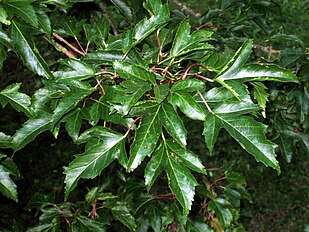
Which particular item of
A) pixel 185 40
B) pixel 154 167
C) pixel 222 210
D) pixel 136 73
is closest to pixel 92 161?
pixel 154 167

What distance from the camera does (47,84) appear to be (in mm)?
1262

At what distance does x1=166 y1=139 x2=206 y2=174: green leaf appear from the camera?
3.63ft

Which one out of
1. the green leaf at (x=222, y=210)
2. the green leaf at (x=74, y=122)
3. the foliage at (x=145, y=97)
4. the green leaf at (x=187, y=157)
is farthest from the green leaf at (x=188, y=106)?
the green leaf at (x=222, y=210)

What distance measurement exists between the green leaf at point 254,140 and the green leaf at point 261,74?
4.5 inches

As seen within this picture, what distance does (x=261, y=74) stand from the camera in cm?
111

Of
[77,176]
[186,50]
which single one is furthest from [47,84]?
[186,50]

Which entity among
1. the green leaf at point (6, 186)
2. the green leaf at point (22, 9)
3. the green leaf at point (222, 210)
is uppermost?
the green leaf at point (22, 9)

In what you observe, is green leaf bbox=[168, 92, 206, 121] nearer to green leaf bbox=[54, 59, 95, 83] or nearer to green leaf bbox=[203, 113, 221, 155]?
green leaf bbox=[203, 113, 221, 155]

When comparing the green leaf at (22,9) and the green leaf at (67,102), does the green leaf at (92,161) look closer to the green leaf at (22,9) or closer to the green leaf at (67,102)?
the green leaf at (67,102)

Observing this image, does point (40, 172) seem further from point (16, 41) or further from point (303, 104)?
point (16, 41)

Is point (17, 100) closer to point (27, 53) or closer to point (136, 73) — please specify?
point (27, 53)

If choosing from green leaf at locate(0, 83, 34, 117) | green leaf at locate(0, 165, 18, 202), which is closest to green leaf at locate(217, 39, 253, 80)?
green leaf at locate(0, 83, 34, 117)

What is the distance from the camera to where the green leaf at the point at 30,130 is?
1.26 meters

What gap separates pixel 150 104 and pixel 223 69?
206 millimetres
